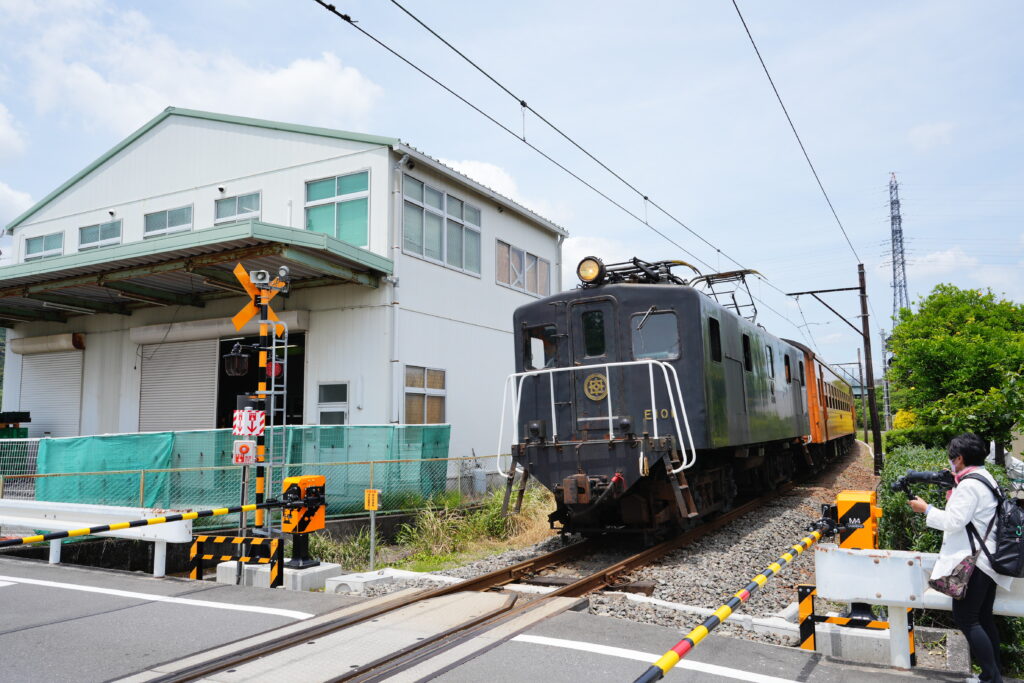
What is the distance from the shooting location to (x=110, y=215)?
64.1ft

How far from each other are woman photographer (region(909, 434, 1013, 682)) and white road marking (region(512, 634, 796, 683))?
1091mm

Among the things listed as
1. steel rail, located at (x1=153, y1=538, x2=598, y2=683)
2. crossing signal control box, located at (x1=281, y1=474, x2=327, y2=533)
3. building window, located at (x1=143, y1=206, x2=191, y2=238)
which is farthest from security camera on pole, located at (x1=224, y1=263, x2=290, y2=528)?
building window, located at (x1=143, y1=206, x2=191, y2=238)

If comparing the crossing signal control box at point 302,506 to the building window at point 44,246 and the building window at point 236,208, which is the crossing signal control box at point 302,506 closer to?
the building window at point 236,208

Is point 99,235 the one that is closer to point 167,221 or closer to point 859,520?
point 167,221

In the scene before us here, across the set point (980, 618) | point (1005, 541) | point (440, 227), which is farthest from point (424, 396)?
point (1005, 541)

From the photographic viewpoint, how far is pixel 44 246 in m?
21.0

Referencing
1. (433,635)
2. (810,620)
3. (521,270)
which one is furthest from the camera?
(521,270)

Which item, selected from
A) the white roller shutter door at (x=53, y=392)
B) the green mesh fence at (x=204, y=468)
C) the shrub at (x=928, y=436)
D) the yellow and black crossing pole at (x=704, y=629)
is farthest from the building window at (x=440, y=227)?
the yellow and black crossing pole at (x=704, y=629)

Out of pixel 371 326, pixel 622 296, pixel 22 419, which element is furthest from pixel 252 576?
pixel 22 419

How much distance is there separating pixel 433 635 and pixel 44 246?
20.3 metres

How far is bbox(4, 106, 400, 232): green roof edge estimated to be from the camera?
15500 millimetres

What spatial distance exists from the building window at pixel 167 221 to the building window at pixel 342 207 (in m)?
3.86

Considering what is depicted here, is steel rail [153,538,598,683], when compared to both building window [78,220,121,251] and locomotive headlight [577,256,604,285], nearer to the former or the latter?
locomotive headlight [577,256,604,285]

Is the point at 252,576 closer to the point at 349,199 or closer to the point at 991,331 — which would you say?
the point at 349,199
